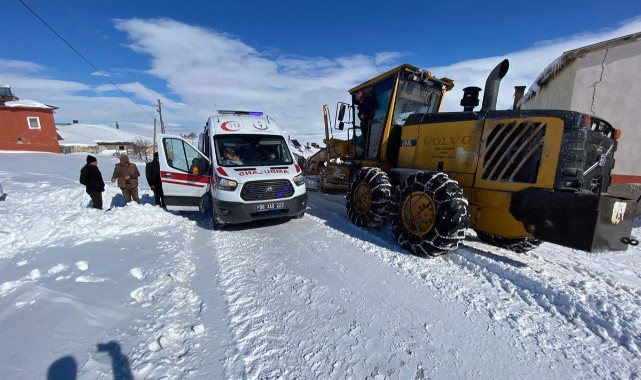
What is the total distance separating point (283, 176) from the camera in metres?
5.76

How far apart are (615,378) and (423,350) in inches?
54.7

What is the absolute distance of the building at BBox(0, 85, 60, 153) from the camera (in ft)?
84.7

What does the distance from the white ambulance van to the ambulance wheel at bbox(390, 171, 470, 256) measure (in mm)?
2197

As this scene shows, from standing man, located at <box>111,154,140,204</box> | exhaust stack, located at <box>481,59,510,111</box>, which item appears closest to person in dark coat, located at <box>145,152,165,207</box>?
standing man, located at <box>111,154,140,204</box>

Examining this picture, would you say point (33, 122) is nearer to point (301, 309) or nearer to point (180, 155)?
point (180, 155)

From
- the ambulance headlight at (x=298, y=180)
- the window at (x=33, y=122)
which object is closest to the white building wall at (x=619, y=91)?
the ambulance headlight at (x=298, y=180)

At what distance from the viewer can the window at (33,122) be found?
2678 cm

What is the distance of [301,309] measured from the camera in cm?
297

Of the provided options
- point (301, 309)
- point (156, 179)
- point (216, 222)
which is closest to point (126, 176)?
point (156, 179)

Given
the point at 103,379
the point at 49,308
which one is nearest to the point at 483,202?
the point at 103,379

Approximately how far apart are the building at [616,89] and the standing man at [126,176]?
40.7 ft

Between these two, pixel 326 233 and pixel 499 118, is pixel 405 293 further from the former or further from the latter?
pixel 499 118

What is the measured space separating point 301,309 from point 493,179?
10.5 ft

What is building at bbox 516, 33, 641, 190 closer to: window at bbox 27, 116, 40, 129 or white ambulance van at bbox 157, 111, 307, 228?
white ambulance van at bbox 157, 111, 307, 228
